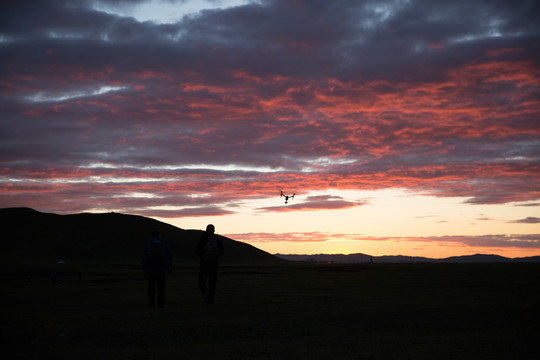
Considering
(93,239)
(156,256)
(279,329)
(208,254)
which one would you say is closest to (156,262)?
(156,256)

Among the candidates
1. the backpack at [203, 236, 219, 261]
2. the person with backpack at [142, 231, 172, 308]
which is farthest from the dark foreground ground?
the backpack at [203, 236, 219, 261]

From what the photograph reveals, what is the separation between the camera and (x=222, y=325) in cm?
1238

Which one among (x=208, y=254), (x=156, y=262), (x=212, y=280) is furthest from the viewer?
(x=208, y=254)

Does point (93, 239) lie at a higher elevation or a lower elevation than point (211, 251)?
higher

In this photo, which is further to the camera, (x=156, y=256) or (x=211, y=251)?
(x=211, y=251)

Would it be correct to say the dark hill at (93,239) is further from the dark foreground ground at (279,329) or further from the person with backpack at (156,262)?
the dark foreground ground at (279,329)

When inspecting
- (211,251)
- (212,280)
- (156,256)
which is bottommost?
(212,280)

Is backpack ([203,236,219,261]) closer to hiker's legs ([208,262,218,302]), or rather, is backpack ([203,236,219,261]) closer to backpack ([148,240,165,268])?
hiker's legs ([208,262,218,302])

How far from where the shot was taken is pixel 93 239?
414ft

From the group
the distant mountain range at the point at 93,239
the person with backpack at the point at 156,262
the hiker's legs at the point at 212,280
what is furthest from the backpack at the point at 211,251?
the distant mountain range at the point at 93,239

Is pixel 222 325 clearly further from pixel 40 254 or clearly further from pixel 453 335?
pixel 40 254

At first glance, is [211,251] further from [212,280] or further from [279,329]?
[279,329]

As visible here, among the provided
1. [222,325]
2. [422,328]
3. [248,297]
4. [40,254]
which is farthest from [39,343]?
[40,254]

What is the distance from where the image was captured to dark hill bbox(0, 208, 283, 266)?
108750 mm
